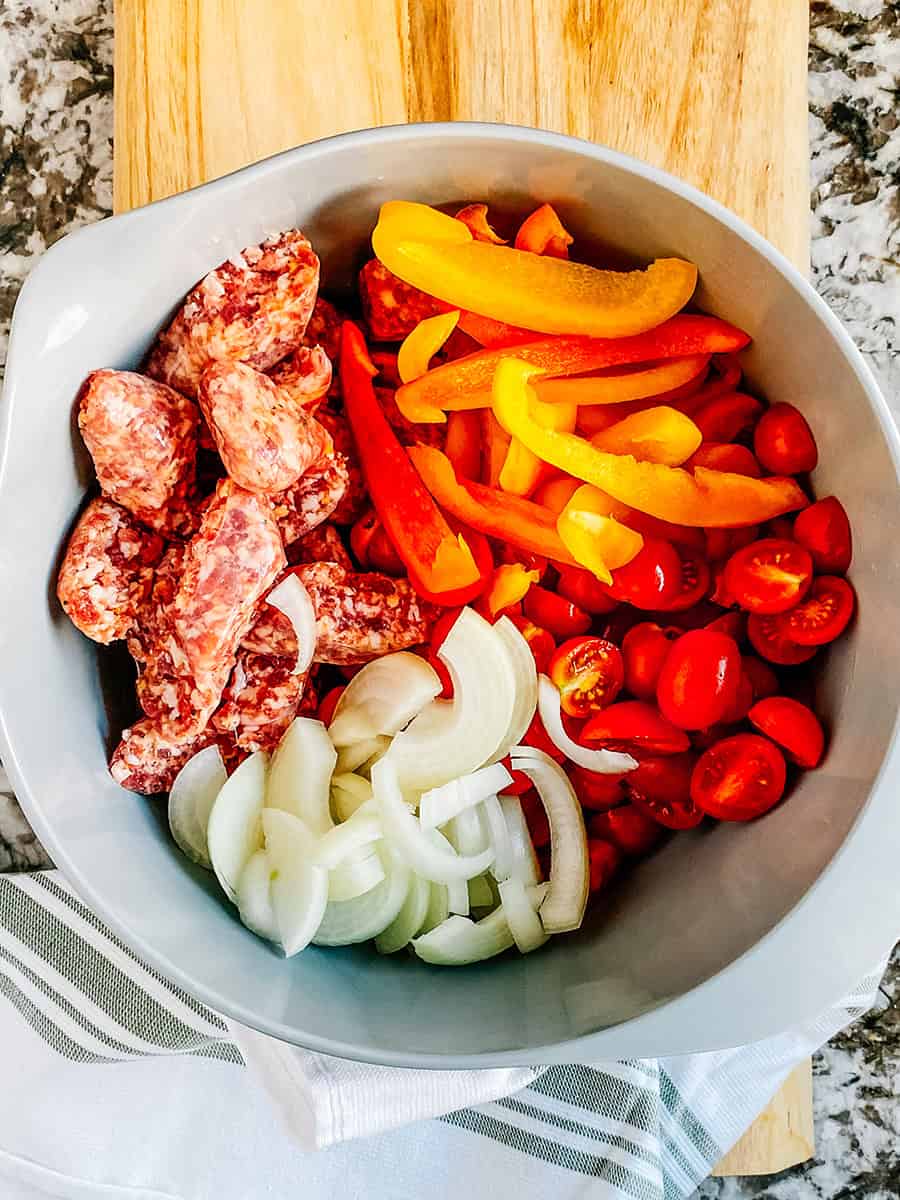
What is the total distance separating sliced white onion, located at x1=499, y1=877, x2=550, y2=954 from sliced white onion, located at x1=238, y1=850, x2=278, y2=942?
273 millimetres

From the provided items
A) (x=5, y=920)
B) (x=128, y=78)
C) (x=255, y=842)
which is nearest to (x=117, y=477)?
(x=255, y=842)

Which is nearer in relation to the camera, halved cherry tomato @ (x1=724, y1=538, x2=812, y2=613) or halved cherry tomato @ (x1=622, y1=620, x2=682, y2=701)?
halved cherry tomato @ (x1=724, y1=538, x2=812, y2=613)

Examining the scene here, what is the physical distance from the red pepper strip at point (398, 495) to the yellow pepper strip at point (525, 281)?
145 millimetres

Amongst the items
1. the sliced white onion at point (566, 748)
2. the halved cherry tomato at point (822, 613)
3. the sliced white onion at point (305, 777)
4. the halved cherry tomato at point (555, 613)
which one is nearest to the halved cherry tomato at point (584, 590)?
the halved cherry tomato at point (555, 613)

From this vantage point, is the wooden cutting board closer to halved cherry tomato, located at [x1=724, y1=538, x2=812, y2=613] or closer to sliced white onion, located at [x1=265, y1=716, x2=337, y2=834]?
halved cherry tomato, located at [x1=724, y1=538, x2=812, y2=613]

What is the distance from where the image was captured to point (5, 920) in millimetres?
1580

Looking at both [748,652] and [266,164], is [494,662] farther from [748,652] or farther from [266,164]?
[266,164]

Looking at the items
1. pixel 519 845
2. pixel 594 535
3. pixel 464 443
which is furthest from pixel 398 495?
pixel 519 845

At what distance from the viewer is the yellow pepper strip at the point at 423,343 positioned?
1282mm

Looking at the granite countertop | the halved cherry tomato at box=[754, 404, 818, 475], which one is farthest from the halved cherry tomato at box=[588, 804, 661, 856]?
the granite countertop

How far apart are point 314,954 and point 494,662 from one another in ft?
1.35

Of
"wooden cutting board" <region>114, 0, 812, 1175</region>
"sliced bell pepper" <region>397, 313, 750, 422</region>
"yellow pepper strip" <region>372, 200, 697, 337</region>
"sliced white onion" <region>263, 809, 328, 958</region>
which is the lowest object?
"sliced white onion" <region>263, 809, 328, 958</region>

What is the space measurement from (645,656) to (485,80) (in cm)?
76

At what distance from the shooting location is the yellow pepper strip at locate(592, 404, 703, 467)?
1.27 metres
